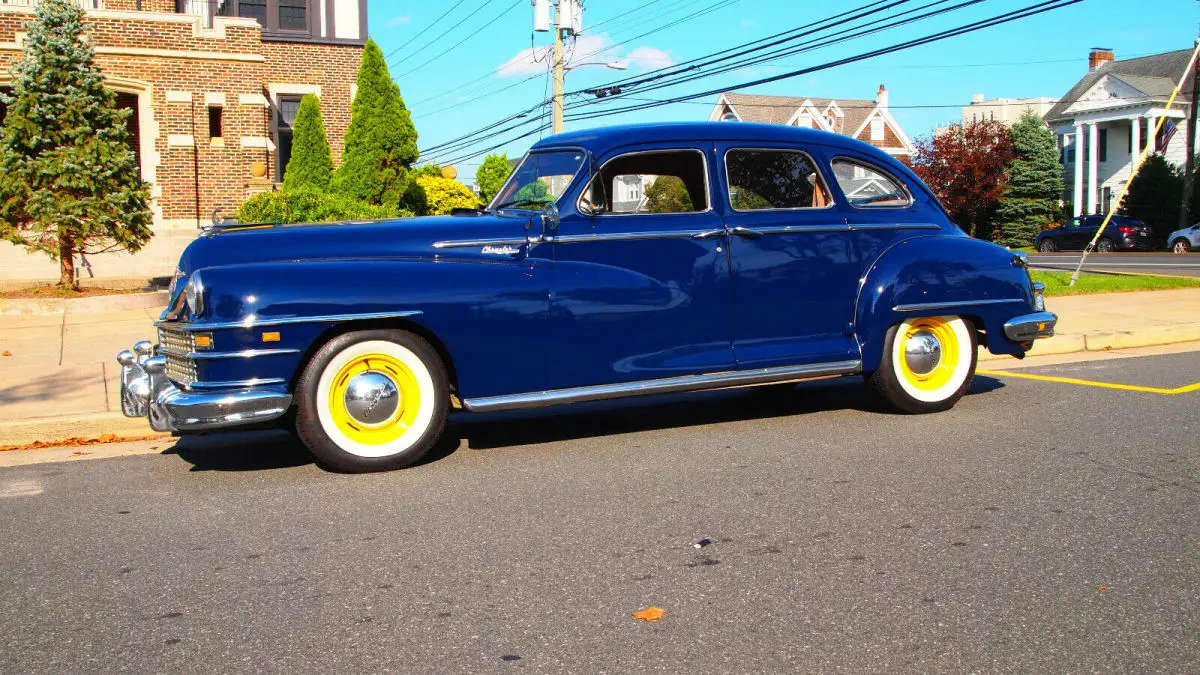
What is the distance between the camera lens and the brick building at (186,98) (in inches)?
786

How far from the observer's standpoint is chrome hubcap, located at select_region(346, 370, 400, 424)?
18.0 feet

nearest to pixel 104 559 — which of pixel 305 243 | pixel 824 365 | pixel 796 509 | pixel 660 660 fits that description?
pixel 305 243

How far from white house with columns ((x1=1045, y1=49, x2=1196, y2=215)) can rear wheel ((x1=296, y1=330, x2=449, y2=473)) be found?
5017 cm

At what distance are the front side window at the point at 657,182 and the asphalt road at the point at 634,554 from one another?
139cm

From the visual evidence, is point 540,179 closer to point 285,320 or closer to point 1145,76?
point 285,320

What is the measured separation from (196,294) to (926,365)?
14.5 ft

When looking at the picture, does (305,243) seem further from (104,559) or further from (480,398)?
(104,559)

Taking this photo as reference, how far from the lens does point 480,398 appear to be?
5.73 m

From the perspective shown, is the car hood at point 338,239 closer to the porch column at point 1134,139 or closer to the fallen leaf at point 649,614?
the fallen leaf at point 649,614

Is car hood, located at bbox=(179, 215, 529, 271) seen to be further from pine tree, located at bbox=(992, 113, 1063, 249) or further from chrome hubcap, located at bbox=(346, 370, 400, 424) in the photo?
pine tree, located at bbox=(992, 113, 1063, 249)

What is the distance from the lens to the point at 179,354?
545 cm

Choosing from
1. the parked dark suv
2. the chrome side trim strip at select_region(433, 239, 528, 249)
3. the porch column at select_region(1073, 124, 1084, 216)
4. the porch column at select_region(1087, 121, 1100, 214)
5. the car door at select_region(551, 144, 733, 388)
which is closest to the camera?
the chrome side trim strip at select_region(433, 239, 528, 249)

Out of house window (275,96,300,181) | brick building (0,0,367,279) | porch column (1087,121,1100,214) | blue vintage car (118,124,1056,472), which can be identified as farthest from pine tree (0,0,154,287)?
porch column (1087,121,1100,214)

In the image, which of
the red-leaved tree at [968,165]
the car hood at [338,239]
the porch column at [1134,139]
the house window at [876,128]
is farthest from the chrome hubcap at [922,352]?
the house window at [876,128]
